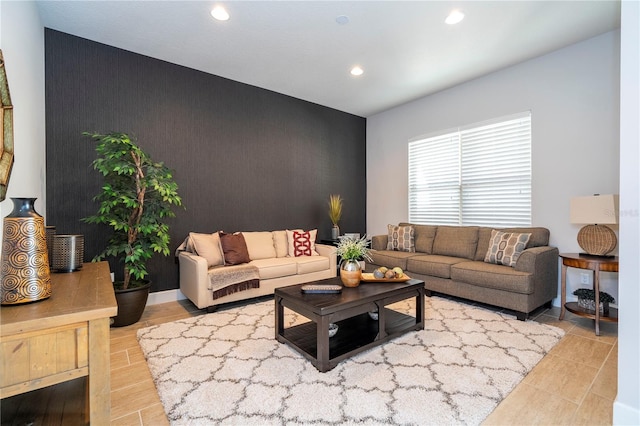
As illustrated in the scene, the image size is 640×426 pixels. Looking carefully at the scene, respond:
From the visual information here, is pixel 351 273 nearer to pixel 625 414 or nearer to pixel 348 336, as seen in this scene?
pixel 348 336

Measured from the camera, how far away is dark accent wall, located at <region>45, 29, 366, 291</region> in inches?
125

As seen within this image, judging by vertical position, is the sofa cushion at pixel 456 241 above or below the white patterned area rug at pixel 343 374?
above

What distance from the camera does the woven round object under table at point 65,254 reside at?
6.68 feet

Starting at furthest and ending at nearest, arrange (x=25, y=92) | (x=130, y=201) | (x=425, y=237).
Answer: (x=425, y=237) → (x=130, y=201) → (x=25, y=92)

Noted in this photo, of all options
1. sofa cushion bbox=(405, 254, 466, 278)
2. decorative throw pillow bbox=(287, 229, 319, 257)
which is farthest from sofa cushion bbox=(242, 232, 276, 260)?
sofa cushion bbox=(405, 254, 466, 278)

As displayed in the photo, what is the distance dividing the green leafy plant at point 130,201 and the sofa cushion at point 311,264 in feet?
5.32

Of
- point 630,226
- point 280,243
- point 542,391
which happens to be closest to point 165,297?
point 280,243

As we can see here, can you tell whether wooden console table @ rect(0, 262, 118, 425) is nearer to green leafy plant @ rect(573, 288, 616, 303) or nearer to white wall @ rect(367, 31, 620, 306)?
green leafy plant @ rect(573, 288, 616, 303)

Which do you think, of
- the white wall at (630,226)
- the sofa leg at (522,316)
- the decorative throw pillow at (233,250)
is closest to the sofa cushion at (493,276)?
the sofa leg at (522,316)

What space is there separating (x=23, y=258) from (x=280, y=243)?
3.21m

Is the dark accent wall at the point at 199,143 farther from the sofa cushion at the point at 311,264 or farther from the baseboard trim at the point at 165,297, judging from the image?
the sofa cushion at the point at 311,264

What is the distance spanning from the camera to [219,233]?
12.5 feet

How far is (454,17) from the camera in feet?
9.30

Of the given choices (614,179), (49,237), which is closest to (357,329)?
(49,237)
